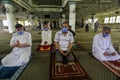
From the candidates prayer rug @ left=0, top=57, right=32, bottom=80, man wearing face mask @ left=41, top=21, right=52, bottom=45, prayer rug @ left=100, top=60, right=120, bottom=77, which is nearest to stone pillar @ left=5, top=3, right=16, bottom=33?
man wearing face mask @ left=41, top=21, right=52, bottom=45

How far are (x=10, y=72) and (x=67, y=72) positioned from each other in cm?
136

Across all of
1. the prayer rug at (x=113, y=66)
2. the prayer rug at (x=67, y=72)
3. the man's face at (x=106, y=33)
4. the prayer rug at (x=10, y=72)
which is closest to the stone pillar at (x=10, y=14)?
the prayer rug at (x=10, y=72)

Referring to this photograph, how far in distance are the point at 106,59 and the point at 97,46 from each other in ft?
1.48

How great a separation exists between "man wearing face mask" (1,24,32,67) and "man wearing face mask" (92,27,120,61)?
2.07 m

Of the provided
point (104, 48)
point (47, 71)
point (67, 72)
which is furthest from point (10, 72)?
point (104, 48)

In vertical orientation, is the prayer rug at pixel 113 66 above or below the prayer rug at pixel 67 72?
above

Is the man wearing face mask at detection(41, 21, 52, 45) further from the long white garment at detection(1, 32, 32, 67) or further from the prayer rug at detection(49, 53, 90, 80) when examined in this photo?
the prayer rug at detection(49, 53, 90, 80)

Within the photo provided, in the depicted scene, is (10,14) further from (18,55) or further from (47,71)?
(47,71)

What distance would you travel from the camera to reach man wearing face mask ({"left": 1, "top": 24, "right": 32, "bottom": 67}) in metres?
3.25

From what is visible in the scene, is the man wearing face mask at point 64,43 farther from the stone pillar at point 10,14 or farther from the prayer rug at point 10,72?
the stone pillar at point 10,14

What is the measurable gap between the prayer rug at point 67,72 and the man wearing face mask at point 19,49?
900 mm

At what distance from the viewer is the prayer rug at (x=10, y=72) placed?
259 centimetres

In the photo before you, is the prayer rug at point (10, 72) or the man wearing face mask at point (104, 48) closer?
the prayer rug at point (10, 72)

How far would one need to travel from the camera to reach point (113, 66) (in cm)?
303
